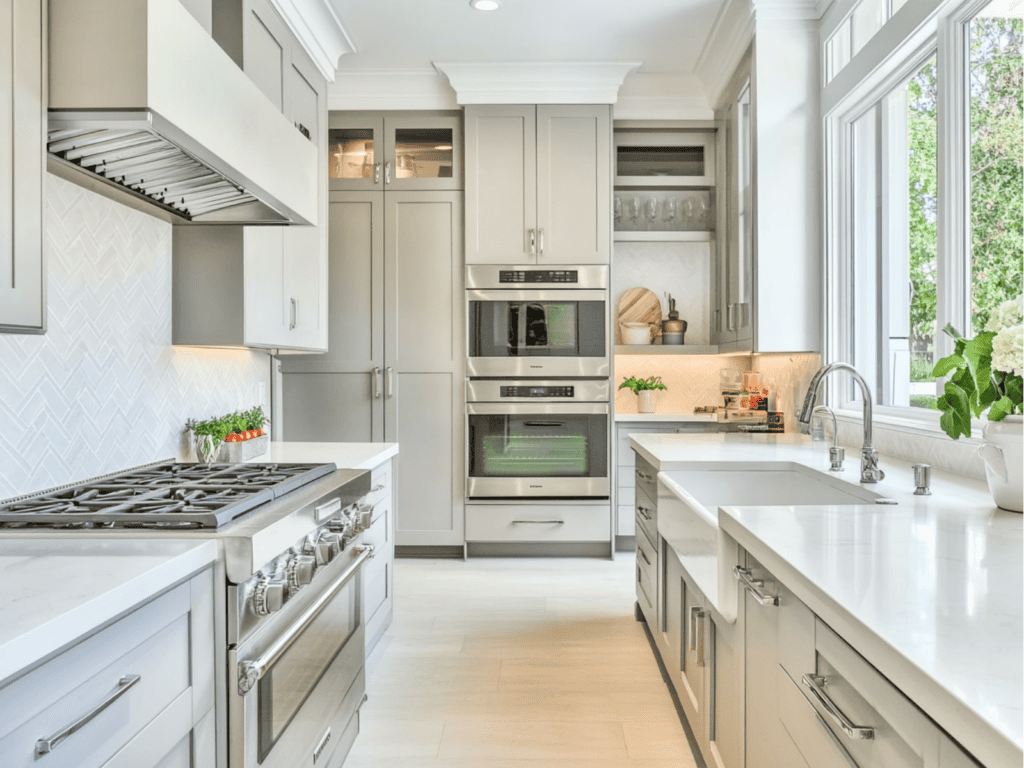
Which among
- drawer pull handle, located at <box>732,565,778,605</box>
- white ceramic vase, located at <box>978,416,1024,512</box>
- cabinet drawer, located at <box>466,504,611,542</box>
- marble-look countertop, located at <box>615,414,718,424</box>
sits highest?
white ceramic vase, located at <box>978,416,1024,512</box>

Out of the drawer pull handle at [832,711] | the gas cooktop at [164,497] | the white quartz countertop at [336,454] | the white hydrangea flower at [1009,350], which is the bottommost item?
the drawer pull handle at [832,711]

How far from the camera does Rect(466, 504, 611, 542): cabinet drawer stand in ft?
13.6

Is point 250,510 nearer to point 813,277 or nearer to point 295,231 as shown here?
point 295,231

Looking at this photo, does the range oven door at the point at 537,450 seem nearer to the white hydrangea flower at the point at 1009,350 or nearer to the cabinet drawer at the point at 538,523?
the cabinet drawer at the point at 538,523

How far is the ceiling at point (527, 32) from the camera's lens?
11.0 ft

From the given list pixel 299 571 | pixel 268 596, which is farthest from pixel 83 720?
pixel 299 571

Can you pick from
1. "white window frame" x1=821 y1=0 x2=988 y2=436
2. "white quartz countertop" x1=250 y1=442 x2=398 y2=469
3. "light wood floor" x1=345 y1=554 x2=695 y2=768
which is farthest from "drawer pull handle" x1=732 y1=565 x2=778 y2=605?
"white quartz countertop" x1=250 y1=442 x2=398 y2=469

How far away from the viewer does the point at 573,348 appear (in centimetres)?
411

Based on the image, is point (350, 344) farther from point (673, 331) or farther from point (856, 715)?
point (856, 715)

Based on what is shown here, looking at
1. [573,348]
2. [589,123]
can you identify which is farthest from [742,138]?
[573,348]

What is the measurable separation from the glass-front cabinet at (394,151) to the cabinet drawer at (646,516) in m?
2.10

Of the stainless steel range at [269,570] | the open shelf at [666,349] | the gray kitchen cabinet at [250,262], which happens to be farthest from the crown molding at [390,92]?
the stainless steel range at [269,570]

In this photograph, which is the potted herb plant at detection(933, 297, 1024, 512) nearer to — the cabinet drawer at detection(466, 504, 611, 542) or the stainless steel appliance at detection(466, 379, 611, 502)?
the stainless steel appliance at detection(466, 379, 611, 502)

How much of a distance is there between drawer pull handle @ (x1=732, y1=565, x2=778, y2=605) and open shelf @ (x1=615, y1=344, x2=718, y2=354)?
2.92 m
